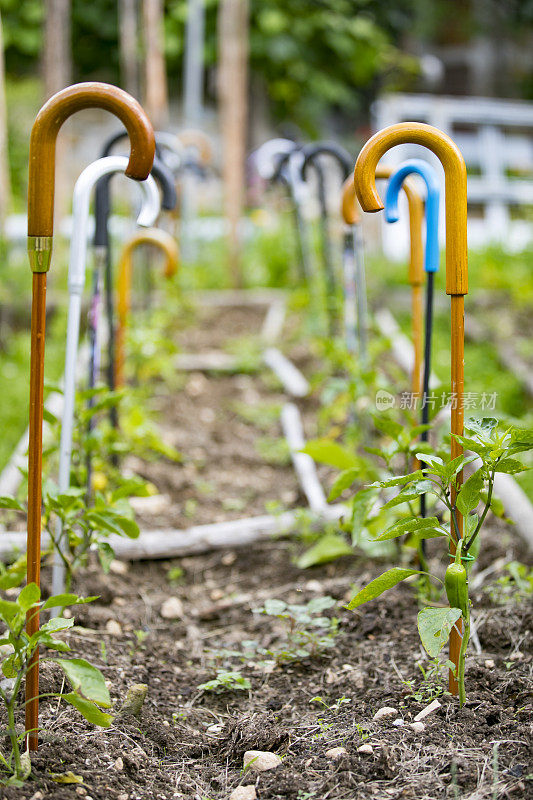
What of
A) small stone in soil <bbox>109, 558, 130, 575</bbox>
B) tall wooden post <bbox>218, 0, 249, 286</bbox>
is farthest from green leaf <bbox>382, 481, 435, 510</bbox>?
tall wooden post <bbox>218, 0, 249, 286</bbox>

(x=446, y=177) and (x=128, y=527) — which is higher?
(x=446, y=177)

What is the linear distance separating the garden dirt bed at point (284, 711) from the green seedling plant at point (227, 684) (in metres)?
0.02

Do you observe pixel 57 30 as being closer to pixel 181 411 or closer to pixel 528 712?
pixel 181 411

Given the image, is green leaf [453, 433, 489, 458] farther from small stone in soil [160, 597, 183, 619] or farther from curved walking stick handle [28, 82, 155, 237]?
small stone in soil [160, 597, 183, 619]

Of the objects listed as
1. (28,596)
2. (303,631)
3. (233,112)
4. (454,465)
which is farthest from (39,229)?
(233,112)

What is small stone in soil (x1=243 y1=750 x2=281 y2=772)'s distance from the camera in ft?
5.30

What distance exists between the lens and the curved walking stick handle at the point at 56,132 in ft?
5.14

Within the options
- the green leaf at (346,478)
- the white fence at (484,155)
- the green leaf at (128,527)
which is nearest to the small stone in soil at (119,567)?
the green leaf at (128,527)

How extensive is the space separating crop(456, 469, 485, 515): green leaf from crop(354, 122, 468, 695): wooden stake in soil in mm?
35

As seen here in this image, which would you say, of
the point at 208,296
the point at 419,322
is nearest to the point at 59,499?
the point at 419,322

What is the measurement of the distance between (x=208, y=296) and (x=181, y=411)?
8.89 feet

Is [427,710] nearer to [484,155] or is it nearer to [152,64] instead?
[152,64]

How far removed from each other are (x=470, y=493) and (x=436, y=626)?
0.91 ft

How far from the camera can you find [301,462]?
137 inches
